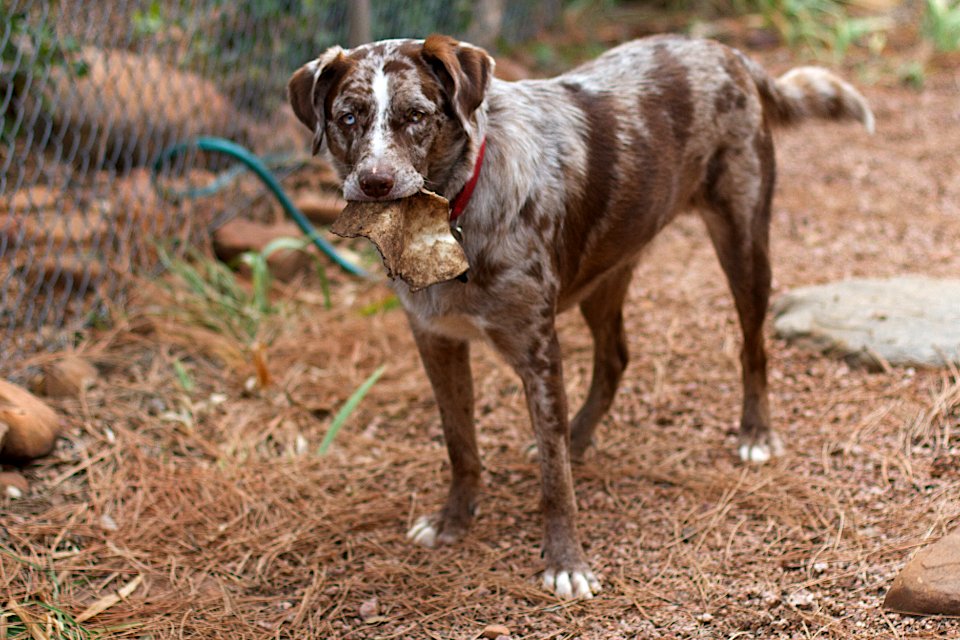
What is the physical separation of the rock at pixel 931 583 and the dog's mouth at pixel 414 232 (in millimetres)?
1501

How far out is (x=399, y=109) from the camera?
2824 millimetres

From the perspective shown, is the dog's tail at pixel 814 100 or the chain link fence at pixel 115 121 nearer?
the dog's tail at pixel 814 100

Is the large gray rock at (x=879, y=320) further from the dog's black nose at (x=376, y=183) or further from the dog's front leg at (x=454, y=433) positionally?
the dog's black nose at (x=376, y=183)

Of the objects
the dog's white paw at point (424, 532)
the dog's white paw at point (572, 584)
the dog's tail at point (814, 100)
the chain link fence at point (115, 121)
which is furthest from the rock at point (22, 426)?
the dog's tail at point (814, 100)

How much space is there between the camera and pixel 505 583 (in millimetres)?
3268

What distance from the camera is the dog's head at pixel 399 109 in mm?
2779

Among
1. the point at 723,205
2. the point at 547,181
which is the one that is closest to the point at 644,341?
the point at 723,205

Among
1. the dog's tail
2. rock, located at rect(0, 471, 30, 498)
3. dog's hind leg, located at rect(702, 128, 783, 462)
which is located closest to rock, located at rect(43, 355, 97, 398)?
rock, located at rect(0, 471, 30, 498)

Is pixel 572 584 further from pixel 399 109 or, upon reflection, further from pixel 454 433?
pixel 399 109

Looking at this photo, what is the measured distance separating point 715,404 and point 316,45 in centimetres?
350

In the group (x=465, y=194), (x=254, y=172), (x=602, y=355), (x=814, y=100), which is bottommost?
(x=602, y=355)

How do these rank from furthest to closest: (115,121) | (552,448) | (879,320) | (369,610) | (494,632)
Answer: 1. (115,121)
2. (879,320)
3. (552,448)
4. (369,610)
5. (494,632)

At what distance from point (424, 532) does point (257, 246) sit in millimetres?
2361

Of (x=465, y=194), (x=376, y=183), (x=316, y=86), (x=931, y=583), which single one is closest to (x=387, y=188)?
(x=376, y=183)
